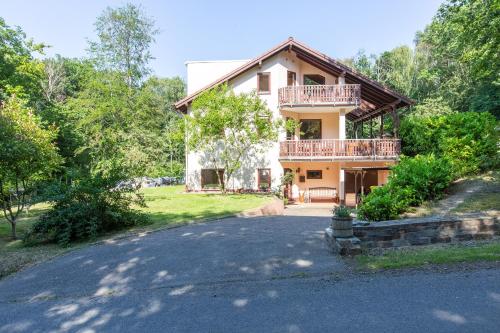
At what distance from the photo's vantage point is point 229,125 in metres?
20.7

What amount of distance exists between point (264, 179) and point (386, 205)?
1335 cm

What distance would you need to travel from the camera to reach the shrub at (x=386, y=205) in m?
10.0

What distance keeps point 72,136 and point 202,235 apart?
27797 millimetres

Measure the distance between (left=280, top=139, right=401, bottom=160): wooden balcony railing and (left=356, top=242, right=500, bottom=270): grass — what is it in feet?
44.7

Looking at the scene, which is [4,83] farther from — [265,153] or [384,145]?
[384,145]

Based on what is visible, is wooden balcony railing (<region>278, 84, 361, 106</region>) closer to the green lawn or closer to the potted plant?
the green lawn

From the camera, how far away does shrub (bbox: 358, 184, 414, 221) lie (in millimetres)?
10016

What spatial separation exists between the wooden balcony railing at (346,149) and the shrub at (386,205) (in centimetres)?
1011

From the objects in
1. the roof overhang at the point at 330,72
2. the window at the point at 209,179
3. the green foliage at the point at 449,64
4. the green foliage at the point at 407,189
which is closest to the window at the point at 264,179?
the window at the point at 209,179

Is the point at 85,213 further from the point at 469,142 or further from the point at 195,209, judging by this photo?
the point at 469,142

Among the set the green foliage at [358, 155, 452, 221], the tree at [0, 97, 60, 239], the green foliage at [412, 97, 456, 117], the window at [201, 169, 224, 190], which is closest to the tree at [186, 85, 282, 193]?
the window at [201, 169, 224, 190]

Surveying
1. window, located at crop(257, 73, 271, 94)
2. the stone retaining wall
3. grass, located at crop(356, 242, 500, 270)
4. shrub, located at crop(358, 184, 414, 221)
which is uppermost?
window, located at crop(257, 73, 271, 94)

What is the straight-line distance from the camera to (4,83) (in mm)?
23953

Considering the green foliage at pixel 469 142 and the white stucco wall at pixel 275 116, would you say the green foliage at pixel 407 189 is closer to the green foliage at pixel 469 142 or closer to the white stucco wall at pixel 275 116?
the green foliage at pixel 469 142
